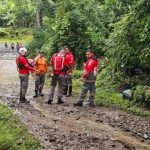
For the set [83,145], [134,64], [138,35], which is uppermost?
[138,35]

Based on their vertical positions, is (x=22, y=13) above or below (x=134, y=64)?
above

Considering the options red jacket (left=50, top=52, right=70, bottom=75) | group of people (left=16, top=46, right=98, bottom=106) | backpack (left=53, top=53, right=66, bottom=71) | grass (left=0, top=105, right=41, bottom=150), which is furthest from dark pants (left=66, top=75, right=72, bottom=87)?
grass (left=0, top=105, right=41, bottom=150)

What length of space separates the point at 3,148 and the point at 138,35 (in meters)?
8.85

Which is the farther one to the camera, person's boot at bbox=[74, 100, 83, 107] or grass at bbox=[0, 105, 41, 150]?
person's boot at bbox=[74, 100, 83, 107]

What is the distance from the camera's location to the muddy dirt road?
1029 centimetres

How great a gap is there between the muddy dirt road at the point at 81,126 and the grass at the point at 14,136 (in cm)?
28

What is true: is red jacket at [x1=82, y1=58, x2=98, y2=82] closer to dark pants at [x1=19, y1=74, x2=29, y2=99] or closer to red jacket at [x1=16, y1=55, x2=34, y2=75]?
red jacket at [x1=16, y1=55, x2=34, y2=75]

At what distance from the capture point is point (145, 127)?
39.0 feet

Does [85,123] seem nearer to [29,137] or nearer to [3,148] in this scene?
[29,137]

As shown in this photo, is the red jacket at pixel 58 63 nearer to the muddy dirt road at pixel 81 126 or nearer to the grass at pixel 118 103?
the muddy dirt road at pixel 81 126

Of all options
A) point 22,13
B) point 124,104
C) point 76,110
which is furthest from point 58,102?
point 22,13

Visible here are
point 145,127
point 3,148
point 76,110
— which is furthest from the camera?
point 76,110

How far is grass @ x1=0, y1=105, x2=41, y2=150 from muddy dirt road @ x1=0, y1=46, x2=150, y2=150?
11.0 inches

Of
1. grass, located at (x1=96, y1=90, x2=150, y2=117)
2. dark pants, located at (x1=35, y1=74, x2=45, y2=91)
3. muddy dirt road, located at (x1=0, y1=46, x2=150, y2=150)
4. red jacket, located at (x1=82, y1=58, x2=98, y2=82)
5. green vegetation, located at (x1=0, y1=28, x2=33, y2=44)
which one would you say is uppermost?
green vegetation, located at (x1=0, y1=28, x2=33, y2=44)
